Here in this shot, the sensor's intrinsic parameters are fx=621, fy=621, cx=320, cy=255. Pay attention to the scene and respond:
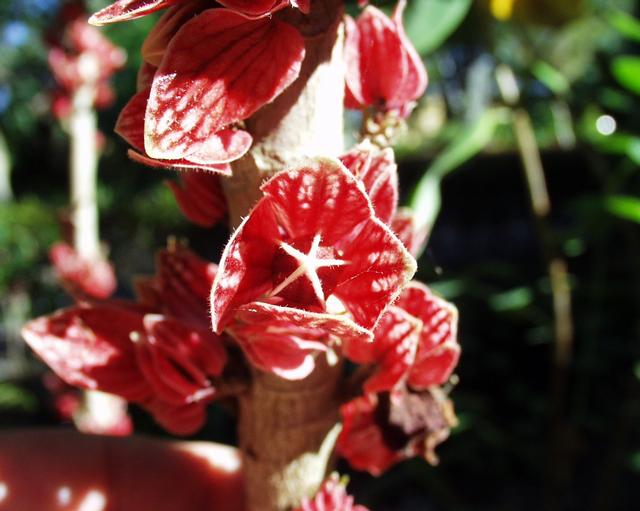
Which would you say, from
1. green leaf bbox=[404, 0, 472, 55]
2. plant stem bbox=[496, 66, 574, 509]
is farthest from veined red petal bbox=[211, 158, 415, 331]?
plant stem bbox=[496, 66, 574, 509]

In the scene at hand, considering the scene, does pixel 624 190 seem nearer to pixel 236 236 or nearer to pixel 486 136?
pixel 486 136

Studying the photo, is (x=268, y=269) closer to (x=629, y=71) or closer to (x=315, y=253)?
(x=315, y=253)

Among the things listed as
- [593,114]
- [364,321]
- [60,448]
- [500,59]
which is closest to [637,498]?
[593,114]

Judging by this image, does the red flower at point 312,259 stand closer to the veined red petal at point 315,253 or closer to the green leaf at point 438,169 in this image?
the veined red petal at point 315,253

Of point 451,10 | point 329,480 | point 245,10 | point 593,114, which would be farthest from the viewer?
point 593,114

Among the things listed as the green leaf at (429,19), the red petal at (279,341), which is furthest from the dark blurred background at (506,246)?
the red petal at (279,341)

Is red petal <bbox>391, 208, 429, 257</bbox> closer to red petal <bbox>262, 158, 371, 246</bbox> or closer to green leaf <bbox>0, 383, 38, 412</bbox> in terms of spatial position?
red petal <bbox>262, 158, 371, 246</bbox>
